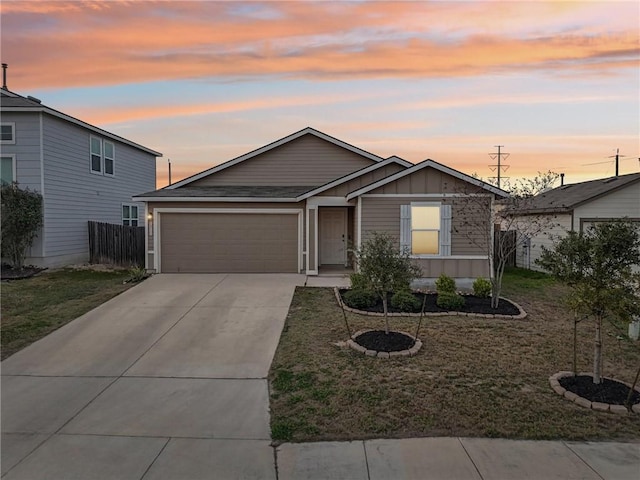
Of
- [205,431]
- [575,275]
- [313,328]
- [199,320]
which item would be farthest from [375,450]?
[199,320]

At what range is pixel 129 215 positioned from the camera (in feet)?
71.2

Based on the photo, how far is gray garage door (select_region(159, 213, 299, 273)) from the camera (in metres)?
14.6

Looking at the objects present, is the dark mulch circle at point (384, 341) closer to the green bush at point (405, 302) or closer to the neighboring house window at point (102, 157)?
the green bush at point (405, 302)

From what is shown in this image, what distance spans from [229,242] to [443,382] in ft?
34.1

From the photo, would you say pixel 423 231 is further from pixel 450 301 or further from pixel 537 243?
pixel 537 243

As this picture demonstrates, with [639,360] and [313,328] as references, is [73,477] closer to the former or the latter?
[313,328]

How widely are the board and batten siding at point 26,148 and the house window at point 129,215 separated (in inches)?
238

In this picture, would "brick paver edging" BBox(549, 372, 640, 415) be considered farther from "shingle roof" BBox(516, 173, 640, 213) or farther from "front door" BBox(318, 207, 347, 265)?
"front door" BBox(318, 207, 347, 265)

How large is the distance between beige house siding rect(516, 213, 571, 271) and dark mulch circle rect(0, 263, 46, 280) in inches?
687

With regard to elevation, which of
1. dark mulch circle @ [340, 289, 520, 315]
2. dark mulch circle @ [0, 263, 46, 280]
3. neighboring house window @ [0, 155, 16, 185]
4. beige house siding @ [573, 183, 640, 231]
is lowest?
dark mulch circle @ [340, 289, 520, 315]

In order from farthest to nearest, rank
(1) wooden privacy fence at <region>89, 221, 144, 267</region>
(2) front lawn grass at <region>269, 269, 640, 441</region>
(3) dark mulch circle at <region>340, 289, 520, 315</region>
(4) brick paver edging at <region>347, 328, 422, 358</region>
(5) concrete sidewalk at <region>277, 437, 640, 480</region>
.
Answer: (1) wooden privacy fence at <region>89, 221, 144, 267</region> → (3) dark mulch circle at <region>340, 289, 520, 315</region> → (4) brick paver edging at <region>347, 328, 422, 358</region> → (2) front lawn grass at <region>269, 269, 640, 441</region> → (5) concrete sidewalk at <region>277, 437, 640, 480</region>

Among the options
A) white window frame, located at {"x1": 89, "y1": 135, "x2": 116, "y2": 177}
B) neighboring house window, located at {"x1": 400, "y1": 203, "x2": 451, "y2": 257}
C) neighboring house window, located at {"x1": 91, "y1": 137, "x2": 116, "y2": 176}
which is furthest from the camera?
neighboring house window, located at {"x1": 91, "y1": 137, "x2": 116, "y2": 176}

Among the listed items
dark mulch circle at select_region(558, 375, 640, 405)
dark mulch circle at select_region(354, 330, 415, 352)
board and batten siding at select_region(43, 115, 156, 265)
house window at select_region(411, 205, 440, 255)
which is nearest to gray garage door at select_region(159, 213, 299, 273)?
house window at select_region(411, 205, 440, 255)

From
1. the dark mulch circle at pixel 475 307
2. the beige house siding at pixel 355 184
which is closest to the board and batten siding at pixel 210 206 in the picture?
the beige house siding at pixel 355 184
